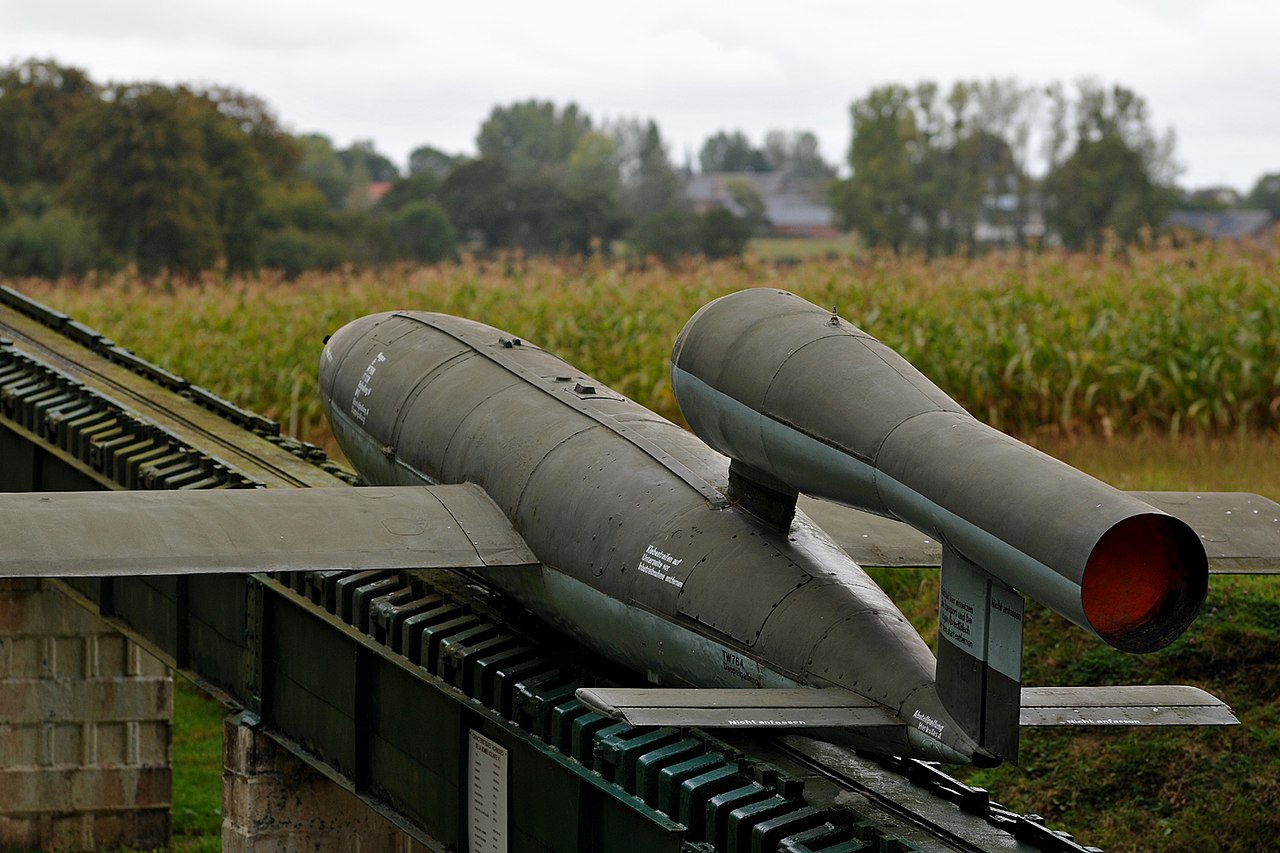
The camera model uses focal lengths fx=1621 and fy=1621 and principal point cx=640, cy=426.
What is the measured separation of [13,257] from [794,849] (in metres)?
63.7

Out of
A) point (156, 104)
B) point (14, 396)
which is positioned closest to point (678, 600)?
point (14, 396)

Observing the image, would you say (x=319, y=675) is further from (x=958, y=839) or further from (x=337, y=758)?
(x=958, y=839)

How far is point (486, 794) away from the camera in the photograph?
403 inches

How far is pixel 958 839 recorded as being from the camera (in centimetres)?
845

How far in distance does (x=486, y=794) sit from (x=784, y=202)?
161492 mm

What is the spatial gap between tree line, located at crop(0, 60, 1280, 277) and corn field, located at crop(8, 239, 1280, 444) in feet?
83.5

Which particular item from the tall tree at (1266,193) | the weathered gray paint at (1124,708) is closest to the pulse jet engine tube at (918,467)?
the weathered gray paint at (1124,708)

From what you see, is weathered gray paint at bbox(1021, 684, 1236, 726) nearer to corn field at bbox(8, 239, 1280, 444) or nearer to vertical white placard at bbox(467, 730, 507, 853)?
vertical white placard at bbox(467, 730, 507, 853)

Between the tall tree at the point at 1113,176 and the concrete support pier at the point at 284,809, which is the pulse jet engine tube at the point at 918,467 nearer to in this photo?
the concrete support pier at the point at 284,809

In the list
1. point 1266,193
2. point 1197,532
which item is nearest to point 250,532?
point 1197,532

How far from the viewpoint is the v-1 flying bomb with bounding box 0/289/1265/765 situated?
7.18 m

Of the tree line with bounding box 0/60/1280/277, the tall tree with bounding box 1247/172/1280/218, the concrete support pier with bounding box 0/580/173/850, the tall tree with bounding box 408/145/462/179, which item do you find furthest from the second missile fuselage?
the tall tree with bounding box 408/145/462/179

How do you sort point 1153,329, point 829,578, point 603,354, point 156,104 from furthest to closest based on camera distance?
point 156,104, point 603,354, point 1153,329, point 829,578

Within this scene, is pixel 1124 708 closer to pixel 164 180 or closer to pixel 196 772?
pixel 196 772
